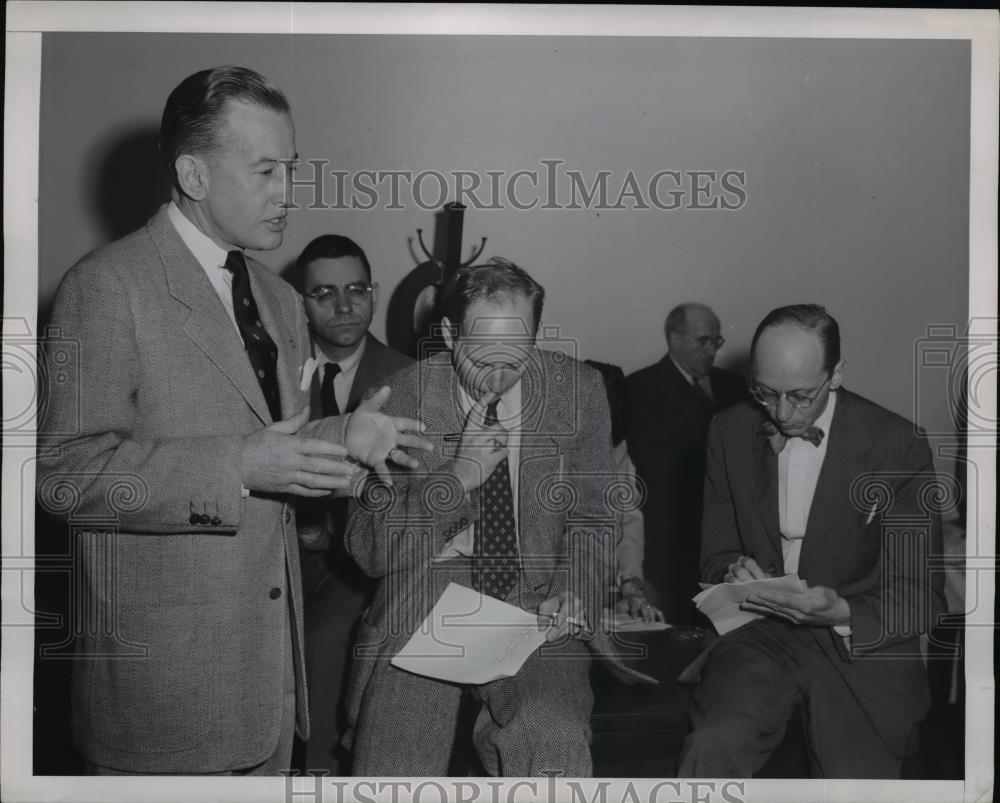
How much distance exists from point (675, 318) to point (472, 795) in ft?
5.05

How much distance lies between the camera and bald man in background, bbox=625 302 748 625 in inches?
125

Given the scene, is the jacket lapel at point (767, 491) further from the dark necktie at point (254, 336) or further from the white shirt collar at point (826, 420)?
the dark necktie at point (254, 336)

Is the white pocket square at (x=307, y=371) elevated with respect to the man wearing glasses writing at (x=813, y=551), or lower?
elevated

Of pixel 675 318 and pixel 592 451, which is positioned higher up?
pixel 675 318

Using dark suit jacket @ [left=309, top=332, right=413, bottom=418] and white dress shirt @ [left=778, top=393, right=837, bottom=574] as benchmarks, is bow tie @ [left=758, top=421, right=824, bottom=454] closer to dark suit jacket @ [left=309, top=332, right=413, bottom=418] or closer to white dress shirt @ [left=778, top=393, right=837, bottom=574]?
white dress shirt @ [left=778, top=393, right=837, bottom=574]

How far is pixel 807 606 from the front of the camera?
3.14 metres

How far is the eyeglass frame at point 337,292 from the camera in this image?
3.14 m

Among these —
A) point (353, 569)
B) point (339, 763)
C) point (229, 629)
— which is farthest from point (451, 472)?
point (339, 763)

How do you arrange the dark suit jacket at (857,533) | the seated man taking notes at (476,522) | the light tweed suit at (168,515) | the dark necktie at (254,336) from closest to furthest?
1. the light tweed suit at (168,515)
2. the dark necktie at (254,336)
3. the seated man taking notes at (476,522)
4. the dark suit jacket at (857,533)

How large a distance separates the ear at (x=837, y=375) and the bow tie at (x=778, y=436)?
0.47 ft

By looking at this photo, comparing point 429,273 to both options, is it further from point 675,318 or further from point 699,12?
point 699,12

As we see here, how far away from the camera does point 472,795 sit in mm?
3139

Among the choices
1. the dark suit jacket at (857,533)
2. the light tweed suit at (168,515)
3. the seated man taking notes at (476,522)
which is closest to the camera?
the light tweed suit at (168,515)

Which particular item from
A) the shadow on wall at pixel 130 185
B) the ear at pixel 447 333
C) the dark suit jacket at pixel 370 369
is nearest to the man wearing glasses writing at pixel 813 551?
the ear at pixel 447 333
